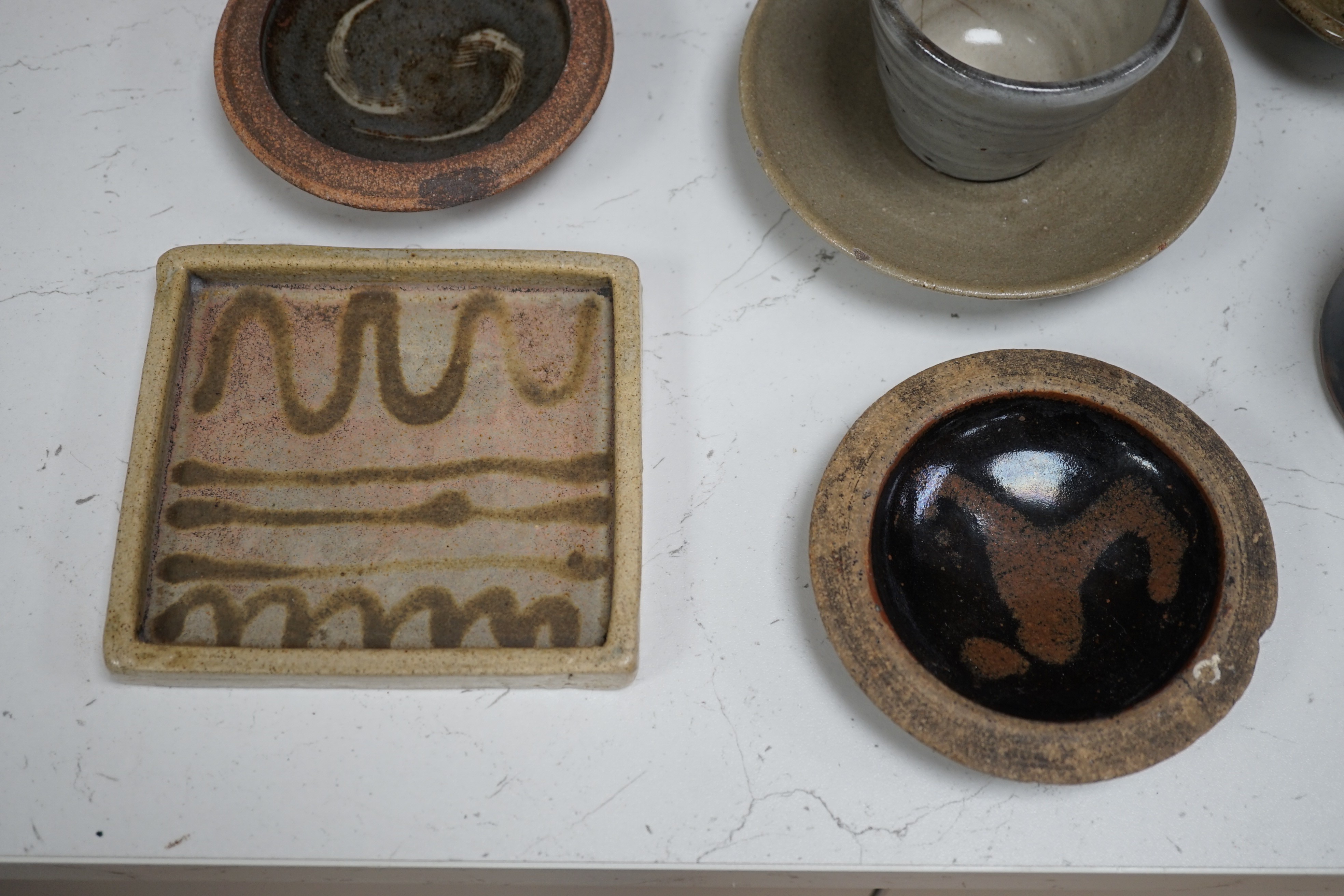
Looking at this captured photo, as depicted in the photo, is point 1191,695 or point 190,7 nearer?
point 1191,695

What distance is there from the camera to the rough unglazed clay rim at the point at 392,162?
2.96ft

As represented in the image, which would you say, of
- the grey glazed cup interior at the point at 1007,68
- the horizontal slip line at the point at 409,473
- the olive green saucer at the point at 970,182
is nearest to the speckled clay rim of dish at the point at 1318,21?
the olive green saucer at the point at 970,182

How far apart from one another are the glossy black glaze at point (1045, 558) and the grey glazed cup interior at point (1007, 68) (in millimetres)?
234

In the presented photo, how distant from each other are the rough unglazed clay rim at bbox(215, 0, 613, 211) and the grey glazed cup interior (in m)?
0.30

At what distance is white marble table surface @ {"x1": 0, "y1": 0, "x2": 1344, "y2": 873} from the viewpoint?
2.70 feet

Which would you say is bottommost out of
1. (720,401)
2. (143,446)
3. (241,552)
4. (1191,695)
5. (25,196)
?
(1191,695)

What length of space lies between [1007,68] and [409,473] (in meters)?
0.73

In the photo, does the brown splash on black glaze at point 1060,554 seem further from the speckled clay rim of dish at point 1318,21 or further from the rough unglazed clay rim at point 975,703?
the speckled clay rim of dish at point 1318,21

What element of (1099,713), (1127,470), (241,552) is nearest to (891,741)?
(1099,713)

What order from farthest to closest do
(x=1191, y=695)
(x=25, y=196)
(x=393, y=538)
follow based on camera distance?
(x=25, y=196) → (x=393, y=538) → (x=1191, y=695)

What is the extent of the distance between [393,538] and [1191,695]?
27.1 inches

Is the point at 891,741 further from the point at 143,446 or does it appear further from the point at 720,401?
the point at 143,446

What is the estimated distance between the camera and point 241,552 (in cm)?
86

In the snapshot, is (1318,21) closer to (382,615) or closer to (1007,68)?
(1007,68)
